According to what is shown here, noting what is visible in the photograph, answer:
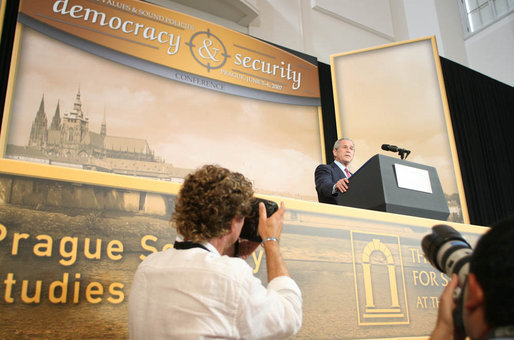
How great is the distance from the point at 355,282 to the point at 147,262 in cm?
87

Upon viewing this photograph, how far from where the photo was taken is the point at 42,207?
1.10 metres

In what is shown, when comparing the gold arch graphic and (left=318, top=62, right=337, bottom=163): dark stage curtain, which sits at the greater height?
(left=318, top=62, right=337, bottom=163): dark stage curtain

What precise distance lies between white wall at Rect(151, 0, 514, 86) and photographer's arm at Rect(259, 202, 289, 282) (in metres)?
4.81

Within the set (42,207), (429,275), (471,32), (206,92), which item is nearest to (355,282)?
(429,275)

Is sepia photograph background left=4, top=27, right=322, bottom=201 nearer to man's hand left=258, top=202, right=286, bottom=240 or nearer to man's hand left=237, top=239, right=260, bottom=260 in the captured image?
man's hand left=237, top=239, right=260, bottom=260

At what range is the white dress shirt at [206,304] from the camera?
800 mm

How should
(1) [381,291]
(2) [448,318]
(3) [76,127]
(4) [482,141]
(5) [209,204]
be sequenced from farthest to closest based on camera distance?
(4) [482,141] < (3) [76,127] < (1) [381,291] < (5) [209,204] < (2) [448,318]

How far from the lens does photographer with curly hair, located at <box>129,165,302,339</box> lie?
802 millimetres

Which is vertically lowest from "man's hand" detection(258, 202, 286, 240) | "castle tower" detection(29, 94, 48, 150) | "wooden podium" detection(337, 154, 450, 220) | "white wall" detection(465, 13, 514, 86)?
"man's hand" detection(258, 202, 286, 240)

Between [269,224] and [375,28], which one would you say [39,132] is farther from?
[375,28]

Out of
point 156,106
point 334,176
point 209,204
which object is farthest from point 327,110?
point 209,204

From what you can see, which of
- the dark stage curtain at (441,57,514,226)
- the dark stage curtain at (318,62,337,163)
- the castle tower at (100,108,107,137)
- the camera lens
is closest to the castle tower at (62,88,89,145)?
the castle tower at (100,108,107,137)

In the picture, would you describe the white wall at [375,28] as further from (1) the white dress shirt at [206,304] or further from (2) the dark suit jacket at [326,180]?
(1) the white dress shirt at [206,304]

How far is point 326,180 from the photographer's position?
106 inches
